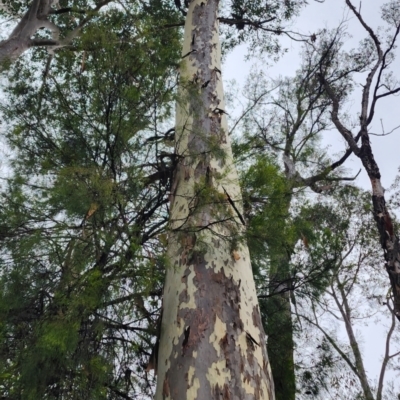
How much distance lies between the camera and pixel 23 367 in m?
1.57

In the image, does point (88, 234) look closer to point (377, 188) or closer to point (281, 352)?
point (281, 352)

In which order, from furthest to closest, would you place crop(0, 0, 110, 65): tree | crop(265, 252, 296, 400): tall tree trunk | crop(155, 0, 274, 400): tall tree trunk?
crop(0, 0, 110, 65): tree
crop(265, 252, 296, 400): tall tree trunk
crop(155, 0, 274, 400): tall tree trunk

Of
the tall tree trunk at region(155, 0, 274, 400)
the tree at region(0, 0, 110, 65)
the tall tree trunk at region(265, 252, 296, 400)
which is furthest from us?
the tree at region(0, 0, 110, 65)

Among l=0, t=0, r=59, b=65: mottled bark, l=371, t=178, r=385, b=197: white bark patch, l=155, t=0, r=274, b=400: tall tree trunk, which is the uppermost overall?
l=0, t=0, r=59, b=65: mottled bark

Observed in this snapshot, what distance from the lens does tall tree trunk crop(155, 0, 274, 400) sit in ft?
5.03

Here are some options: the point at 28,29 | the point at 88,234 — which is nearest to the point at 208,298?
the point at 88,234

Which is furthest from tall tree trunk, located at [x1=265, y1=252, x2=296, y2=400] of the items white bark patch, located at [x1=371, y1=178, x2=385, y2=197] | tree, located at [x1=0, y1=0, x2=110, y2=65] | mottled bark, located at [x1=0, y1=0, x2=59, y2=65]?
mottled bark, located at [x1=0, y1=0, x2=59, y2=65]

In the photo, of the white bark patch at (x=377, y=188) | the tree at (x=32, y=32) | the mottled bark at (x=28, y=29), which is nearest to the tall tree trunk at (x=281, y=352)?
the white bark patch at (x=377, y=188)

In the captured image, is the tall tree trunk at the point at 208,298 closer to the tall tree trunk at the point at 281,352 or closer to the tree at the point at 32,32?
the tall tree trunk at the point at 281,352

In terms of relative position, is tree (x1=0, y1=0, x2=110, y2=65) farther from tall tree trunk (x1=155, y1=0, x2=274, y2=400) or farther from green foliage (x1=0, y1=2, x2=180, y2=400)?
tall tree trunk (x1=155, y1=0, x2=274, y2=400)

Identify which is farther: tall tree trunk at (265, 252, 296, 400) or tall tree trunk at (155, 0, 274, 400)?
tall tree trunk at (265, 252, 296, 400)

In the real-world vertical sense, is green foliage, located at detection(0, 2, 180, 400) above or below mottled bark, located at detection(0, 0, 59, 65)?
below

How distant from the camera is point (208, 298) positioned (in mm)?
1805

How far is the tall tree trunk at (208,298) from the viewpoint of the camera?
153 cm
